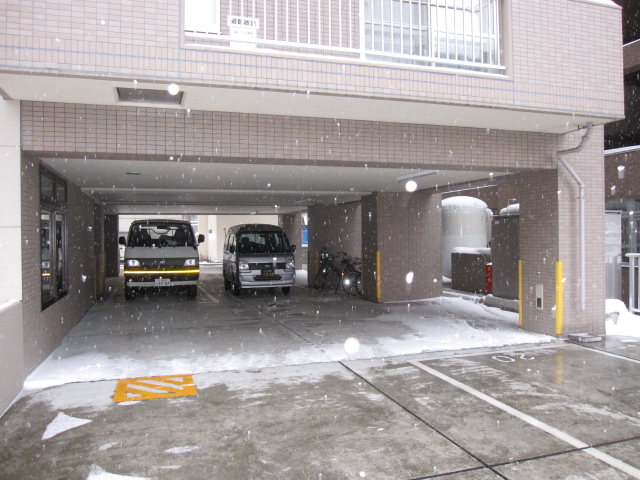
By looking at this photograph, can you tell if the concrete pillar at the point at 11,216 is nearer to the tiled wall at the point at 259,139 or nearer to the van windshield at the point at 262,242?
the tiled wall at the point at 259,139

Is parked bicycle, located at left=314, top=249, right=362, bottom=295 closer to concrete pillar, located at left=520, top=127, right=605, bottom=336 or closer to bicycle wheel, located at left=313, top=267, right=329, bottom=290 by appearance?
bicycle wheel, located at left=313, top=267, right=329, bottom=290

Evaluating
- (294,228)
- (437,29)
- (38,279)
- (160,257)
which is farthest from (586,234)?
A: (294,228)

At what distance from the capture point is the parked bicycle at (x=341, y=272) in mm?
14586

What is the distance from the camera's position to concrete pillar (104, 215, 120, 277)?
20922 mm

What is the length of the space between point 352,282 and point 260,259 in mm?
2805

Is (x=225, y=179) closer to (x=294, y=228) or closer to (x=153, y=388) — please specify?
(x=153, y=388)

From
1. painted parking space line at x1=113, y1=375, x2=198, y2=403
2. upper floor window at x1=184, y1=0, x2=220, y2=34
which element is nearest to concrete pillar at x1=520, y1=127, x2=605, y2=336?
upper floor window at x1=184, y1=0, x2=220, y2=34

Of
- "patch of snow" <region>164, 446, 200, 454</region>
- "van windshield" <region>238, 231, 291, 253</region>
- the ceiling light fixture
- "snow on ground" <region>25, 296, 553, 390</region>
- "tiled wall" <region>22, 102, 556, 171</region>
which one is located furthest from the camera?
"van windshield" <region>238, 231, 291, 253</region>

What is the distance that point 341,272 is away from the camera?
49.1ft

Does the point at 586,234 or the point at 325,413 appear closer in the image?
the point at 325,413

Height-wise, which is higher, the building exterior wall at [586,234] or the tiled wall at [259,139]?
the tiled wall at [259,139]

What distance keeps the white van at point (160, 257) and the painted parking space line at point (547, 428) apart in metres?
8.48

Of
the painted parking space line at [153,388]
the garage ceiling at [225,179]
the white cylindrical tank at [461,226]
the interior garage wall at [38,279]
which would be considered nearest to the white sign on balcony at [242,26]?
the garage ceiling at [225,179]

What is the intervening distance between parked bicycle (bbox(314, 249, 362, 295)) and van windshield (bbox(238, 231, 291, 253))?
180 cm
